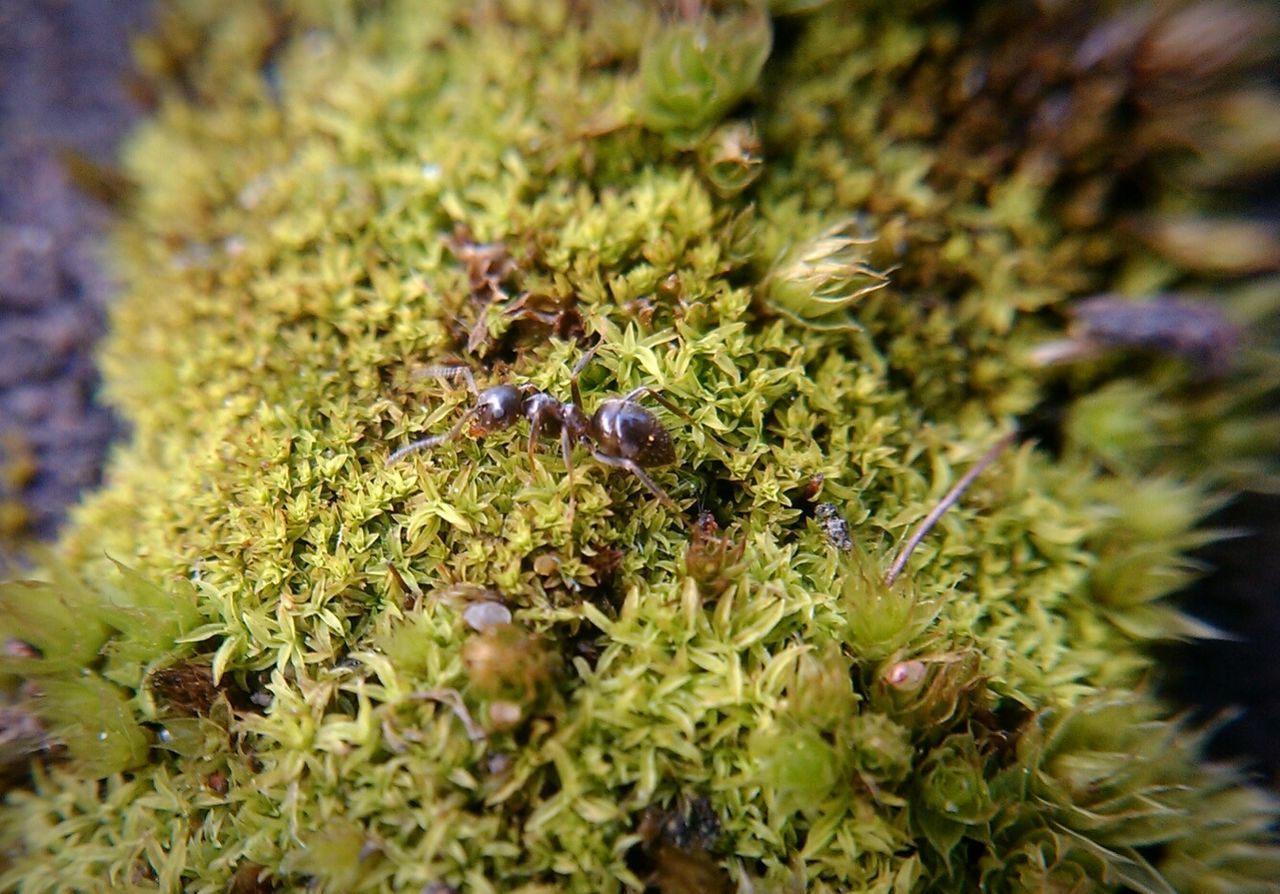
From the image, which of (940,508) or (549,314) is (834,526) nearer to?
(940,508)

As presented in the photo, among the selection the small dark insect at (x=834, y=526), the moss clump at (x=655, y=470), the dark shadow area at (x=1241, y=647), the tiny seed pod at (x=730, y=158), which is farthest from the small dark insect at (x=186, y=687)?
the dark shadow area at (x=1241, y=647)

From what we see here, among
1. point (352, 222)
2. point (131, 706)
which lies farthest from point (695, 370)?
point (131, 706)

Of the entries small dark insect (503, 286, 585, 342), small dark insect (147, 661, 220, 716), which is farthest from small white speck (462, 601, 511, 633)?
small dark insect (503, 286, 585, 342)

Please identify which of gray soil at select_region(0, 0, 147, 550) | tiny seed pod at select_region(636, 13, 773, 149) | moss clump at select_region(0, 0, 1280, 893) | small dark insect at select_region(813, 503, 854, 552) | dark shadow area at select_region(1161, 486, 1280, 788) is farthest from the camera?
gray soil at select_region(0, 0, 147, 550)

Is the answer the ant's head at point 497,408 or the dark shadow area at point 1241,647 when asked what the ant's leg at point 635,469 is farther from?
the dark shadow area at point 1241,647

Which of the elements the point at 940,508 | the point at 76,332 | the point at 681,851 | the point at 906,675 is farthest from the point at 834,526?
the point at 76,332

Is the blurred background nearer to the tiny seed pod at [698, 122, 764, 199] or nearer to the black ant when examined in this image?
the black ant

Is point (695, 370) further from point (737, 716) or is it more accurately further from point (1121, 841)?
point (1121, 841)

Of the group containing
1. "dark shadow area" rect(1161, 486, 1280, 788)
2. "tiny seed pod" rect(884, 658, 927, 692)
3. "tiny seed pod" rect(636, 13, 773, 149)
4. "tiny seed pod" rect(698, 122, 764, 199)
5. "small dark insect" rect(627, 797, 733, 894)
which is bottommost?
"dark shadow area" rect(1161, 486, 1280, 788)
